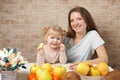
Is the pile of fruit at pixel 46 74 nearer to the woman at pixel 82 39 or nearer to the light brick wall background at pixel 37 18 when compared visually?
the woman at pixel 82 39

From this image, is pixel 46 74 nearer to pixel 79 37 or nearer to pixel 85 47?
pixel 85 47

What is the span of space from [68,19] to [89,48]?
1.31ft

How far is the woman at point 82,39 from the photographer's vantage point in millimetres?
2449

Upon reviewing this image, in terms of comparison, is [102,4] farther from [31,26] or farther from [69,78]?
[69,78]

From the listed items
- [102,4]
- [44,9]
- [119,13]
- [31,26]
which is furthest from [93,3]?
[31,26]

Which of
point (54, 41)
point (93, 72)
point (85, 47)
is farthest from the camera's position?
point (85, 47)

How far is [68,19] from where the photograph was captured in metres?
2.65

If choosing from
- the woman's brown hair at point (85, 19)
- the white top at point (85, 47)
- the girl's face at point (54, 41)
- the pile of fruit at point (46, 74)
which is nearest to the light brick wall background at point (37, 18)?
the woman's brown hair at point (85, 19)

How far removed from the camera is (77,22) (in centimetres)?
250

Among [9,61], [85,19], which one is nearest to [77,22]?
[85,19]

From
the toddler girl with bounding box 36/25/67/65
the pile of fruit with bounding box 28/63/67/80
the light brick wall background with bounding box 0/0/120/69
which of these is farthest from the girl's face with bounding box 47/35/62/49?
the pile of fruit with bounding box 28/63/67/80

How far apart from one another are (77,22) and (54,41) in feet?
1.19

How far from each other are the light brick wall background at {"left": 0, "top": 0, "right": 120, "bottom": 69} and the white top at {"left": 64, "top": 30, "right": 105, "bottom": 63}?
395mm

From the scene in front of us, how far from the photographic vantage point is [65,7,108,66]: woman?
8.04ft
